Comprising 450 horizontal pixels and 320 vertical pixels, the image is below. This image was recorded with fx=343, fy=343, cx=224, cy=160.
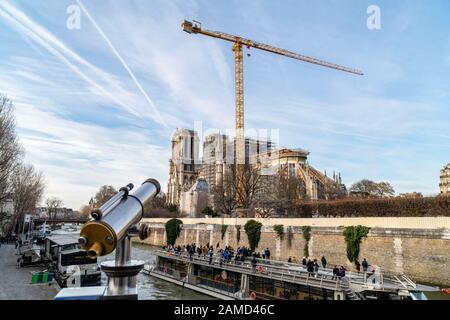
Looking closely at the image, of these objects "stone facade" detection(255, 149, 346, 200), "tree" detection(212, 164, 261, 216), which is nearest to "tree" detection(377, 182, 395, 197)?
"stone facade" detection(255, 149, 346, 200)

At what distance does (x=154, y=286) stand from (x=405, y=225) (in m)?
20.3

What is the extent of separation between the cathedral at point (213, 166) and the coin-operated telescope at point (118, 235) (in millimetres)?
57015

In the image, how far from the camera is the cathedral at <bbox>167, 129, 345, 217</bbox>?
88.0 m

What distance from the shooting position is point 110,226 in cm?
298

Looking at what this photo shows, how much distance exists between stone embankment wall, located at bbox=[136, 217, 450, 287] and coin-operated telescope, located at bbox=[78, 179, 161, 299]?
25.9 meters

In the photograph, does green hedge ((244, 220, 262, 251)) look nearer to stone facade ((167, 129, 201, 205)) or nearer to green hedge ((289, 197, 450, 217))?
→ green hedge ((289, 197, 450, 217))

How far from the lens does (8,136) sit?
1281 inches

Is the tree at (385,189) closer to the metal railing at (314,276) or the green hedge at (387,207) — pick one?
the green hedge at (387,207)

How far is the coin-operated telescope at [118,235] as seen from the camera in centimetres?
296

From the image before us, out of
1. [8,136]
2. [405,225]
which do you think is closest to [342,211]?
[405,225]

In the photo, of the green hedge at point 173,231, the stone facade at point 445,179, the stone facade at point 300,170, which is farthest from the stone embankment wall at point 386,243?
the stone facade at point 445,179
